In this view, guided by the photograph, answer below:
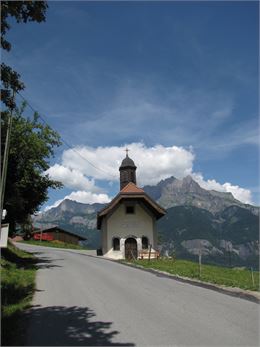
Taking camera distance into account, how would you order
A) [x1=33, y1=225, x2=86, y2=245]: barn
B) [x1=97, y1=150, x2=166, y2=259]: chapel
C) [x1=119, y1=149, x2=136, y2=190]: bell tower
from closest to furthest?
[x1=97, y1=150, x2=166, y2=259]: chapel
[x1=119, y1=149, x2=136, y2=190]: bell tower
[x1=33, y1=225, x2=86, y2=245]: barn

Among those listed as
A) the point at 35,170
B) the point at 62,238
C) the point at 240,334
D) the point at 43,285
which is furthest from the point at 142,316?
the point at 62,238

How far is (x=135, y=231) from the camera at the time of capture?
45.8 m

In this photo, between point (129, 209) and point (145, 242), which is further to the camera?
point (129, 209)

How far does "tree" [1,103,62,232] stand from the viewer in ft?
90.6

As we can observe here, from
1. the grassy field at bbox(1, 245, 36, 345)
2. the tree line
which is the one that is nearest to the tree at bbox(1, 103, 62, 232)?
the tree line

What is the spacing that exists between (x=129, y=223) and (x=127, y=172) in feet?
29.5

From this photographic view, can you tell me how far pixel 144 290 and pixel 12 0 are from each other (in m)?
10.4

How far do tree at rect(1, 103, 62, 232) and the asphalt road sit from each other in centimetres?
1292

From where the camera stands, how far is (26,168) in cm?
2858

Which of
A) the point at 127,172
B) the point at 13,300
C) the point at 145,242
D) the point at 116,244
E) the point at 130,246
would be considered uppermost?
the point at 127,172

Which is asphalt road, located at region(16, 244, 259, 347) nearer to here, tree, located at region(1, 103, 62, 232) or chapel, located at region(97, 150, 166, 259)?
tree, located at region(1, 103, 62, 232)

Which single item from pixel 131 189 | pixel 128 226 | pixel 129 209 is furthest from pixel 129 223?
pixel 131 189

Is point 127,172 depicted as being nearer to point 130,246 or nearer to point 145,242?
point 145,242

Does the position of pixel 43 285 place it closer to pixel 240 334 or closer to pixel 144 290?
pixel 144 290
